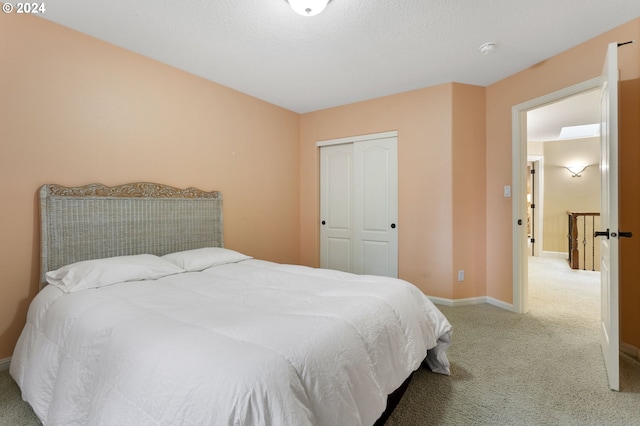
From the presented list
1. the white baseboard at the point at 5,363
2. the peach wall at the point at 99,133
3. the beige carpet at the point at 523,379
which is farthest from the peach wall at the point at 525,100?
the white baseboard at the point at 5,363

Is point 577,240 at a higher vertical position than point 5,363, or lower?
higher

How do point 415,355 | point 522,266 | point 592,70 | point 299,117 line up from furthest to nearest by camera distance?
point 299,117 < point 522,266 < point 592,70 < point 415,355

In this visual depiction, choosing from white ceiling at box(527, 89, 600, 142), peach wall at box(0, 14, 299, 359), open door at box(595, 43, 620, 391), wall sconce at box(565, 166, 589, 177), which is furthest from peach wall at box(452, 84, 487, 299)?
wall sconce at box(565, 166, 589, 177)

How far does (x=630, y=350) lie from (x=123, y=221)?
4.07m

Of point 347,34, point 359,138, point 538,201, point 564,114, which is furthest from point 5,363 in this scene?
point 538,201

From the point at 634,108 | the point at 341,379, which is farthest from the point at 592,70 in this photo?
the point at 341,379

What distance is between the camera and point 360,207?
13.3 ft

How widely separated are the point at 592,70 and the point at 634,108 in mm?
468

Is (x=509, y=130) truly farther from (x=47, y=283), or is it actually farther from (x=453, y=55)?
(x=47, y=283)

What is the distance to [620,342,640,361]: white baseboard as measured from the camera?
2.23 metres

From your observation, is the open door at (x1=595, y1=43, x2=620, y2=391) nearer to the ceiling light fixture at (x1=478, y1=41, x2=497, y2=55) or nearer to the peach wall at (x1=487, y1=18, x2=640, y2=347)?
the peach wall at (x1=487, y1=18, x2=640, y2=347)

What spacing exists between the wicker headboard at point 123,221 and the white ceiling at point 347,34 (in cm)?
121

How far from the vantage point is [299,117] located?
14.8 ft

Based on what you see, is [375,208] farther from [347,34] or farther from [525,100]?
[347,34]
